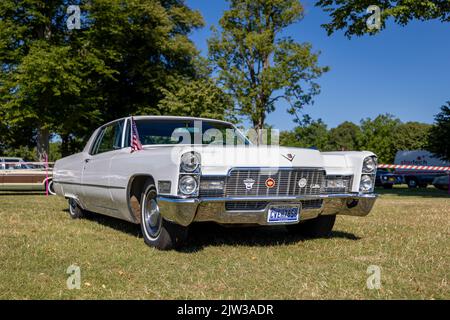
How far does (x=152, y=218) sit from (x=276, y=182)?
1.52 m

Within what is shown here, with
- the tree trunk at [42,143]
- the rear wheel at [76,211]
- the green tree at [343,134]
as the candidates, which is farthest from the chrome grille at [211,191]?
the green tree at [343,134]

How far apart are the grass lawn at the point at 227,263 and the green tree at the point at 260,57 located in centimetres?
2546

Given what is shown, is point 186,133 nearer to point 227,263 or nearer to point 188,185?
point 188,185

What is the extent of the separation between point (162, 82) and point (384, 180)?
1557 centimetres

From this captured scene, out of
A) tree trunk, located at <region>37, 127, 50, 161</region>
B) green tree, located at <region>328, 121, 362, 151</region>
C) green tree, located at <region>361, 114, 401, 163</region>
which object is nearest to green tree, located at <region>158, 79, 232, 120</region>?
tree trunk, located at <region>37, 127, 50, 161</region>

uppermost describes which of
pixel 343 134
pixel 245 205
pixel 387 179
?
pixel 343 134

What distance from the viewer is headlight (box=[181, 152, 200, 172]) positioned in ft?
17.2

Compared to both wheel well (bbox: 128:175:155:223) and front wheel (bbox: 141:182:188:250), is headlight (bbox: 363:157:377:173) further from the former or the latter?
wheel well (bbox: 128:175:155:223)

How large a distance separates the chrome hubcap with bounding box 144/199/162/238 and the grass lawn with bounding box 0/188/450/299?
210 mm

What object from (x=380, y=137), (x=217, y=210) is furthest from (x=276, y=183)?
(x=380, y=137)

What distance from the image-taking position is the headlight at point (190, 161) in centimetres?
525

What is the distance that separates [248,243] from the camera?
6332 millimetres

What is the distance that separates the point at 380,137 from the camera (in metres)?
68.1
